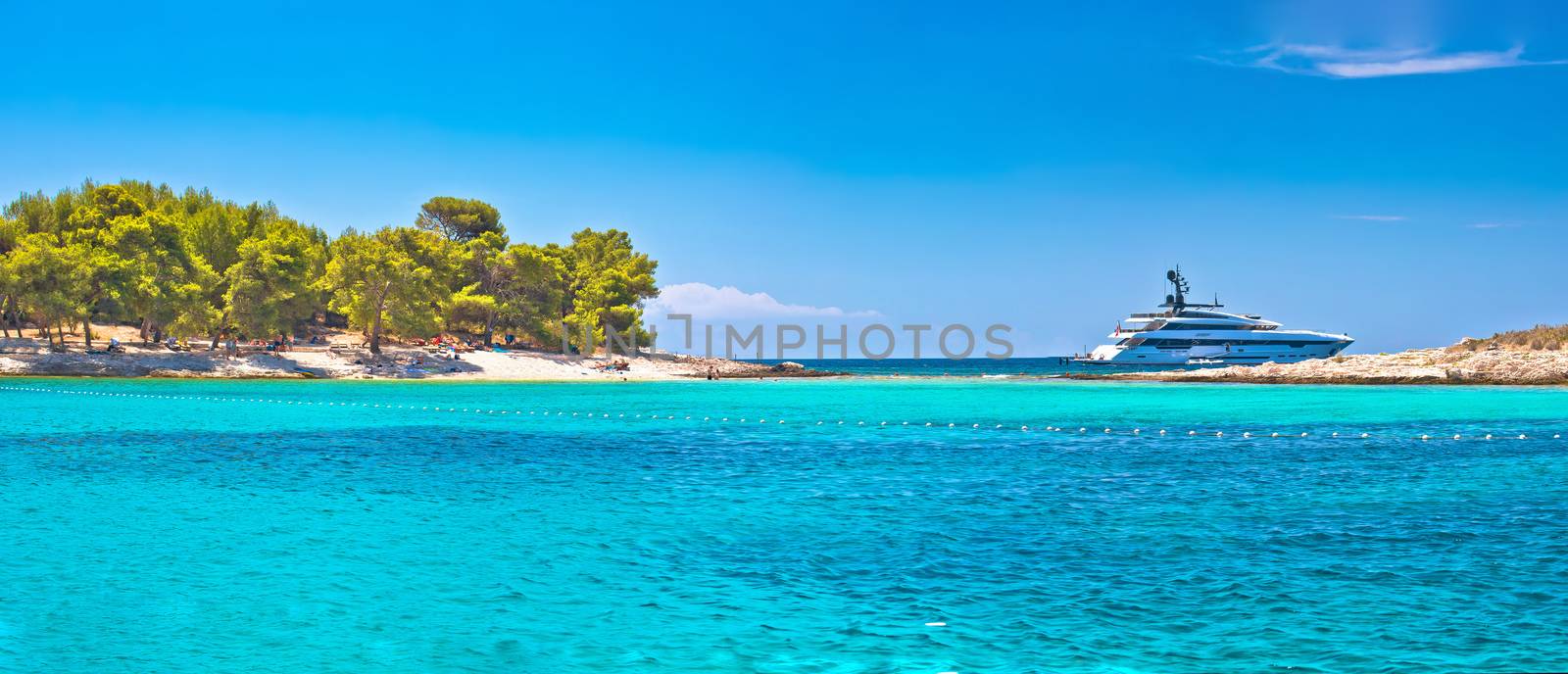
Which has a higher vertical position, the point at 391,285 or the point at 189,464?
the point at 391,285

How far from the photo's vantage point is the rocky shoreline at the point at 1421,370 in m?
63.8

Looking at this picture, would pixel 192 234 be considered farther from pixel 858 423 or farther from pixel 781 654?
pixel 781 654

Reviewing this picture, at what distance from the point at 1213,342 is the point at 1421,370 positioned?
122 feet

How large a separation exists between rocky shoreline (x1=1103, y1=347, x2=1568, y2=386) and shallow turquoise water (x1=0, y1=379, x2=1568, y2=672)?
40355 millimetres

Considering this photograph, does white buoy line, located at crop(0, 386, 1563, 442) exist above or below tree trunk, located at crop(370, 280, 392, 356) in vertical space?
below

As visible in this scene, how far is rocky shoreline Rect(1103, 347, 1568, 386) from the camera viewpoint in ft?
209

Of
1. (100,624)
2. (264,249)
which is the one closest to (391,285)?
(264,249)

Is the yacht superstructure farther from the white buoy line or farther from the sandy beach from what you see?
the white buoy line

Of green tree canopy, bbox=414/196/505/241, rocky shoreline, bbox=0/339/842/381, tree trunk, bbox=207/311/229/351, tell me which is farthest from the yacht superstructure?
Answer: tree trunk, bbox=207/311/229/351

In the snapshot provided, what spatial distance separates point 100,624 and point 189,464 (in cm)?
1344

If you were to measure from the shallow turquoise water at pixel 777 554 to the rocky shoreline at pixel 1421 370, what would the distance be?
132ft

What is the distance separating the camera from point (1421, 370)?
67375 mm

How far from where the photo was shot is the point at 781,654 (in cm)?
936

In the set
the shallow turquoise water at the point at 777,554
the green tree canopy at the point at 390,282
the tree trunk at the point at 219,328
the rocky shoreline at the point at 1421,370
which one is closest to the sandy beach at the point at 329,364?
the tree trunk at the point at 219,328
